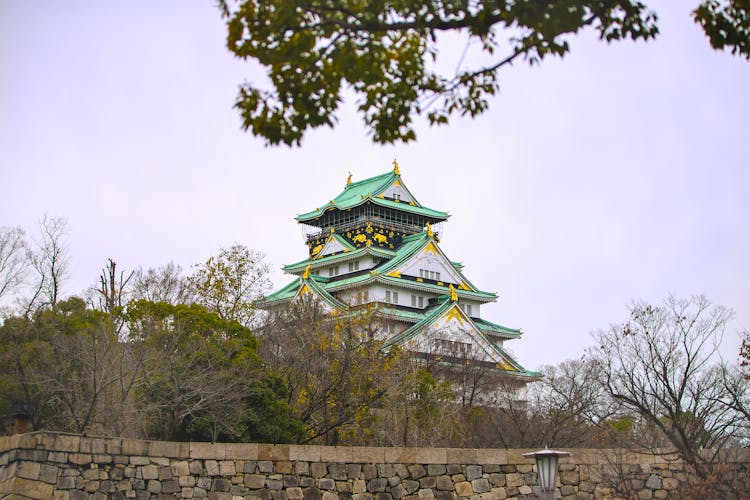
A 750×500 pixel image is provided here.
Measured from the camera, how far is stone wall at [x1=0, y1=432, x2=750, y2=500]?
12719mm

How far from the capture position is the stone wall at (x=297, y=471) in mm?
12719

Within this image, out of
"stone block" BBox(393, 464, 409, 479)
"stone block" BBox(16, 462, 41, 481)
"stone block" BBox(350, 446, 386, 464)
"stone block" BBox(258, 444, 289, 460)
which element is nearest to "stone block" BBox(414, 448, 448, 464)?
"stone block" BBox(393, 464, 409, 479)

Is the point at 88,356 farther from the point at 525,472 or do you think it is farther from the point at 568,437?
the point at 568,437

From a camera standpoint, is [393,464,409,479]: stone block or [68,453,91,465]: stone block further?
[393,464,409,479]: stone block

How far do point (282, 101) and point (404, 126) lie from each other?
970 mm

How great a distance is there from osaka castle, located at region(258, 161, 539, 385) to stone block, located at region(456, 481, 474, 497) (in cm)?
2304

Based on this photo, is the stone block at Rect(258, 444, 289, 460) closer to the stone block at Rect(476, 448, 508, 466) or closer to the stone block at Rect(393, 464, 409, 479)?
the stone block at Rect(393, 464, 409, 479)

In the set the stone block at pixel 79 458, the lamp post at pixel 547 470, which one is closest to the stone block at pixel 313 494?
the stone block at pixel 79 458

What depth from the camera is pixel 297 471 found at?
14.6 metres

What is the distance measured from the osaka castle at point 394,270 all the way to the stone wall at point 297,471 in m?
22.6

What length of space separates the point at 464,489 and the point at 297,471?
284 centimetres

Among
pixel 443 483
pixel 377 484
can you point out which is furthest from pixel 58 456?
pixel 443 483

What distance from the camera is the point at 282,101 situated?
7.06 m

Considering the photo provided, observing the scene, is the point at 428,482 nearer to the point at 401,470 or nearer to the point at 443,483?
the point at 443,483
